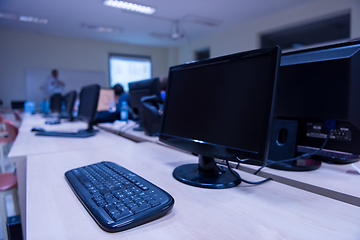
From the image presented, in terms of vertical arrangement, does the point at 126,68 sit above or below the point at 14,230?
above

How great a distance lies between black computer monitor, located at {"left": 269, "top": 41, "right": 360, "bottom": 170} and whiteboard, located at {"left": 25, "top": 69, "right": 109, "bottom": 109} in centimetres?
668

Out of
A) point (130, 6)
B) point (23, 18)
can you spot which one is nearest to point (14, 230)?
point (130, 6)

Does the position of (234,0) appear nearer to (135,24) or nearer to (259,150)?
(135,24)

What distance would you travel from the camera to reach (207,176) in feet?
2.56

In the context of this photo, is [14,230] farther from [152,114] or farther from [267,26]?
[267,26]

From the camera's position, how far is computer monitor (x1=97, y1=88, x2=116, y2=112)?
332 cm

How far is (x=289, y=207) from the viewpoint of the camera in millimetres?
581

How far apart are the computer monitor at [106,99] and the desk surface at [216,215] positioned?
2621 millimetres

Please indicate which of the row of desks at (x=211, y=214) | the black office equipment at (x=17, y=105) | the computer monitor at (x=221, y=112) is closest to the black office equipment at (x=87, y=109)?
the row of desks at (x=211, y=214)

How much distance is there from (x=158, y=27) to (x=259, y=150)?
18.8ft

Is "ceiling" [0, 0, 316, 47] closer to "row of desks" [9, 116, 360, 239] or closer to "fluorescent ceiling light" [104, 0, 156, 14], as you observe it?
"fluorescent ceiling light" [104, 0, 156, 14]

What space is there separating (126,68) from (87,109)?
609cm

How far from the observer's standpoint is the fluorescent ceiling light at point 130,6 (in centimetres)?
413

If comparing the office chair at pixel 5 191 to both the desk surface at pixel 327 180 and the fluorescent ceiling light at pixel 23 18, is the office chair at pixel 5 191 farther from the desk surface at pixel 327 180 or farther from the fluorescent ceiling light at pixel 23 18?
the fluorescent ceiling light at pixel 23 18
